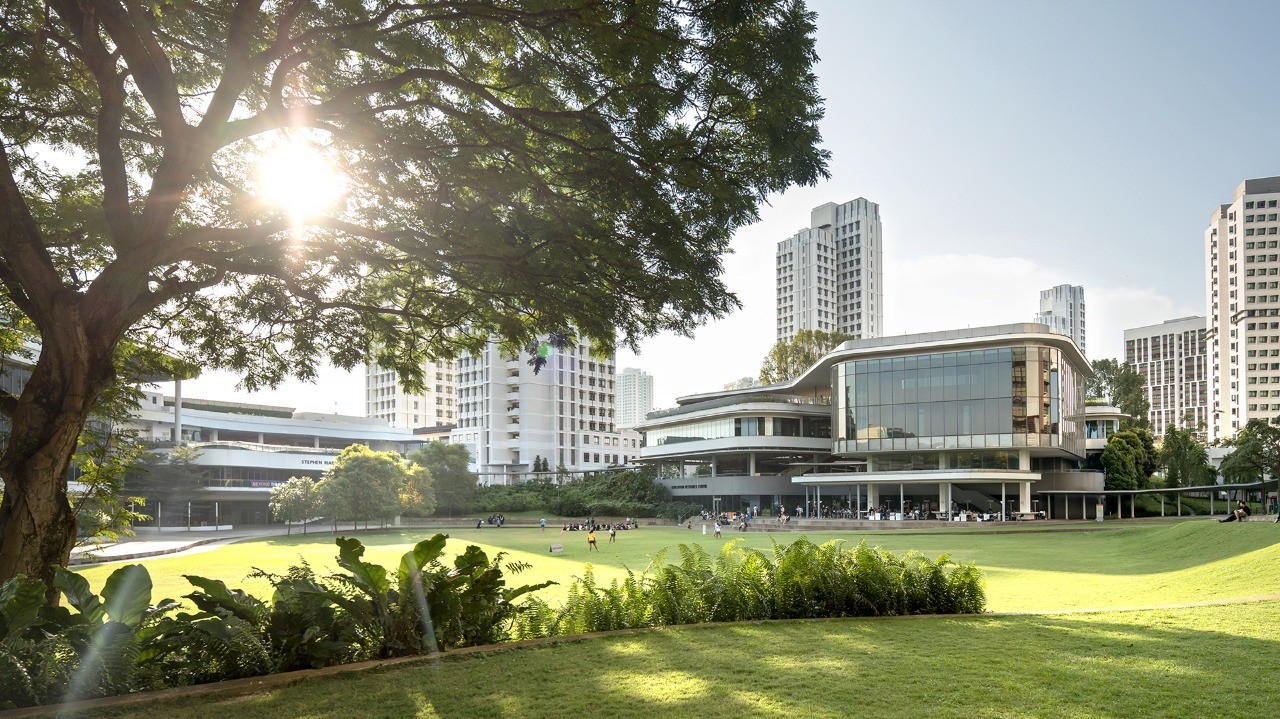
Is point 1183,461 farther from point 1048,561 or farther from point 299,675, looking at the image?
point 299,675

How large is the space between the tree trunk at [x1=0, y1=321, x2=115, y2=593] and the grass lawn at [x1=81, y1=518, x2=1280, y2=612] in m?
2.35

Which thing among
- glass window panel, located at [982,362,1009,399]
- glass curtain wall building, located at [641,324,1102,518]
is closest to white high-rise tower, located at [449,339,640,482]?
glass curtain wall building, located at [641,324,1102,518]

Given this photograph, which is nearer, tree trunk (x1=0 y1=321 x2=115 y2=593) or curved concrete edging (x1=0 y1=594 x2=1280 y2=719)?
curved concrete edging (x1=0 y1=594 x2=1280 y2=719)

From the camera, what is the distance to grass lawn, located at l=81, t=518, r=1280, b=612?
1467 centimetres

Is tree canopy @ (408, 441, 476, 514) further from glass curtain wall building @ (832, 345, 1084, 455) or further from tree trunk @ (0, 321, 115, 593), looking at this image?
tree trunk @ (0, 321, 115, 593)

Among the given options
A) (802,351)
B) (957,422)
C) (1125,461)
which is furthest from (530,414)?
(1125,461)

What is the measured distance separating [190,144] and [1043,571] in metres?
23.2

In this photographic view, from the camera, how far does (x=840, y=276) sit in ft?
484

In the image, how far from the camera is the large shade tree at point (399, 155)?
733cm

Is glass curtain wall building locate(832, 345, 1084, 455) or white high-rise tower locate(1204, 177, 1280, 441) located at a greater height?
white high-rise tower locate(1204, 177, 1280, 441)

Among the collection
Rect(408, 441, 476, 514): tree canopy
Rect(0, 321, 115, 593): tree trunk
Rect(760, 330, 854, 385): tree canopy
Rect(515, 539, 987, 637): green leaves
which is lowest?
Rect(408, 441, 476, 514): tree canopy

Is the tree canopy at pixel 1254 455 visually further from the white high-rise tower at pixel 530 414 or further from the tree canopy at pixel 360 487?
the tree canopy at pixel 360 487

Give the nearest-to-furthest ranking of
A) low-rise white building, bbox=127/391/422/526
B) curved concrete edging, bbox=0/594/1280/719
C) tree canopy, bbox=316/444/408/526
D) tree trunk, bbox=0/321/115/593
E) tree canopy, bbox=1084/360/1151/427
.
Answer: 1. curved concrete edging, bbox=0/594/1280/719
2. tree trunk, bbox=0/321/115/593
3. tree canopy, bbox=316/444/408/526
4. low-rise white building, bbox=127/391/422/526
5. tree canopy, bbox=1084/360/1151/427

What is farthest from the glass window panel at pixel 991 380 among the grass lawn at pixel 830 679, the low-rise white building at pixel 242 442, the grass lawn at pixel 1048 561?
the low-rise white building at pixel 242 442
